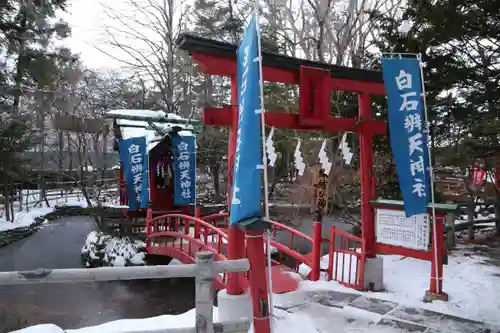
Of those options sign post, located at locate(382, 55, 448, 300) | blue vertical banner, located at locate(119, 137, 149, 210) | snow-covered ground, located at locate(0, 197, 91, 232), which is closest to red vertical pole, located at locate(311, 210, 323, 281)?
sign post, located at locate(382, 55, 448, 300)

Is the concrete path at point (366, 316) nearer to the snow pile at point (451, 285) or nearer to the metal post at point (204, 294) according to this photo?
the snow pile at point (451, 285)

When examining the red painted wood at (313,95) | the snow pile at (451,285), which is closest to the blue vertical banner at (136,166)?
the snow pile at (451,285)

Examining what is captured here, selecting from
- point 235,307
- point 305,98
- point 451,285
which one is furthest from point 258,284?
point 451,285

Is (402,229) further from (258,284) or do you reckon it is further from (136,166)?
(136,166)

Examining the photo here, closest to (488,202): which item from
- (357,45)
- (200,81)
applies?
(357,45)

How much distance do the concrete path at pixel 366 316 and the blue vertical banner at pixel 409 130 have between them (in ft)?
5.07

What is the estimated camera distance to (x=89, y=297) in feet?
38.2

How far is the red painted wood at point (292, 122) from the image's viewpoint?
5547mm

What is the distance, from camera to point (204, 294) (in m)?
3.44

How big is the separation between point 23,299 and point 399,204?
10.6 meters

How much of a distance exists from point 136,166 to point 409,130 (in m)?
10.0

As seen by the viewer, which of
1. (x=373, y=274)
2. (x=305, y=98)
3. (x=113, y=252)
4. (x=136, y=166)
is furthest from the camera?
(x=136, y=166)

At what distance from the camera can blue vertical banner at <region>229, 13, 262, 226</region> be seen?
3.90m

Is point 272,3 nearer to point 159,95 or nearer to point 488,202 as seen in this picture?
point 159,95
